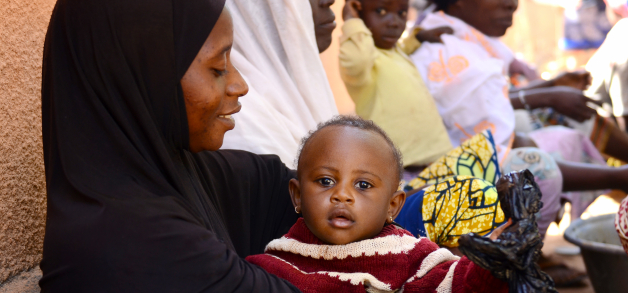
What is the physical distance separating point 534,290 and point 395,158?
70 centimetres

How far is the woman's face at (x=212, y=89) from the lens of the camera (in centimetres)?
153

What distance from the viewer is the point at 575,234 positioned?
3.45 meters

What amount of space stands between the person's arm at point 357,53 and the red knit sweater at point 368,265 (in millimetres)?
1856

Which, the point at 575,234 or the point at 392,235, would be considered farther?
the point at 575,234

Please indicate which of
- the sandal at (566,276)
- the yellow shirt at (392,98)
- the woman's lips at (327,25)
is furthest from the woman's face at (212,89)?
→ the sandal at (566,276)

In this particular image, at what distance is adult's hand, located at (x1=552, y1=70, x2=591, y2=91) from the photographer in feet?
15.5

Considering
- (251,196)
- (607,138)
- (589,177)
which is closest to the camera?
(251,196)

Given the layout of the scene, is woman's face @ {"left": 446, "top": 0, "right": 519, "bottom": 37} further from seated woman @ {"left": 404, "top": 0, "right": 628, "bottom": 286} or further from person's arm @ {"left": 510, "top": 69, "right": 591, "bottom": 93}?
person's arm @ {"left": 510, "top": 69, "right": 591, "bottom": 93}

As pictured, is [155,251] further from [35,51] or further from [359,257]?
[35,51]

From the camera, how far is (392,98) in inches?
141

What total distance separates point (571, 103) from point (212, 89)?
11.4ft

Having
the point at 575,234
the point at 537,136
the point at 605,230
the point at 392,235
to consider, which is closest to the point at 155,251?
the point at 392,235

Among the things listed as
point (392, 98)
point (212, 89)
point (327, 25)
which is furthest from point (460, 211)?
point (392, 98)

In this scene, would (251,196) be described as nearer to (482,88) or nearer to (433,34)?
(482,88)
